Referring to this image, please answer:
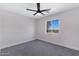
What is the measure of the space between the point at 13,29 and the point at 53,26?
2.80 m

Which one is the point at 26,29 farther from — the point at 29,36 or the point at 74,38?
the point at 74,38

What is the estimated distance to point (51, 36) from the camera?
4.43 m

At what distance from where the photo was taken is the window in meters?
4.20

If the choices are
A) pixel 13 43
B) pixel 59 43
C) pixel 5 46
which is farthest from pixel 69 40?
pixel 5 46

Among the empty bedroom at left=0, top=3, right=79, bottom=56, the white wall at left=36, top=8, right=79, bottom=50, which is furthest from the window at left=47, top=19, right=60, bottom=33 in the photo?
the white wall at left=36, top=8, right=79, bottom=50

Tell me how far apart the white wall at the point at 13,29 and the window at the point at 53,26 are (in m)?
1.59

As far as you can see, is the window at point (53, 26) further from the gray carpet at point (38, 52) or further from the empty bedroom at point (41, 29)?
the gray carpet at point (38, 52)

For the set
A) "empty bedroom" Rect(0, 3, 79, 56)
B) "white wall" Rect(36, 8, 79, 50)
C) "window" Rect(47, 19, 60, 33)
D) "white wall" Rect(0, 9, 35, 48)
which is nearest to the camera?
"empty bedroom" Rect(0, 3, 79, 56)

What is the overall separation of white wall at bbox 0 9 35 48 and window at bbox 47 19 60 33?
1.59 metres

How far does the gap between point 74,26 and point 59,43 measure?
1.40 m

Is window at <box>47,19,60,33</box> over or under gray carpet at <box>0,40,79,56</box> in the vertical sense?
over

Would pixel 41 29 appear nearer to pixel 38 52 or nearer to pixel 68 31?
pixel 68 31

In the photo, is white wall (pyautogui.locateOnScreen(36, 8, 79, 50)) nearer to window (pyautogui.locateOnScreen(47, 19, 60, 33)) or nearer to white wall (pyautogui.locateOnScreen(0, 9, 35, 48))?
window (pyautogui.locateOnScreen(47, 19, 60, 33))

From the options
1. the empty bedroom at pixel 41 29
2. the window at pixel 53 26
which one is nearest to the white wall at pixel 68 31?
the empty bedroom at pixel 41 29
